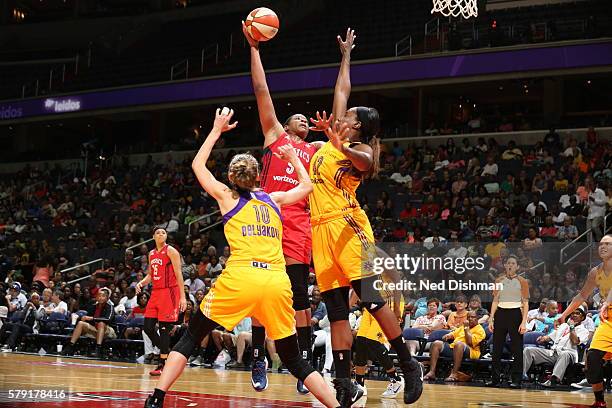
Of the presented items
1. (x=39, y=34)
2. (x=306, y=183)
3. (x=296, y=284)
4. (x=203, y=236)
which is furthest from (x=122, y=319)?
(x=39, y=34)

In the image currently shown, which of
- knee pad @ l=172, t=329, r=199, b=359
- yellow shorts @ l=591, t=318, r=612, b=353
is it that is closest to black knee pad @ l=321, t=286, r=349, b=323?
knee pad @ l=172, t=329, r=199, b=359

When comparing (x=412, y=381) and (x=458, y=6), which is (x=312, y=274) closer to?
(x=458, y=6)

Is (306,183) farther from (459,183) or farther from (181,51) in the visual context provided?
(181,51)

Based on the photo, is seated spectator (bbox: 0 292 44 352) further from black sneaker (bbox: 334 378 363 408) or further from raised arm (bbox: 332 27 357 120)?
black sneaker (bbox: 334 378 363 408)

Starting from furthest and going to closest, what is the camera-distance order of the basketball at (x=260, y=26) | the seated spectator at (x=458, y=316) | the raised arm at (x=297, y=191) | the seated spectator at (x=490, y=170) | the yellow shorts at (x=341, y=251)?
the seated spectator at (x=490, y=170) → the seated spectator at (x=458, y=316) → the basketball at (x=260, y=26) → the yellow shorts at (x=341, y=251) → the raised arm at (x=297, y=191)

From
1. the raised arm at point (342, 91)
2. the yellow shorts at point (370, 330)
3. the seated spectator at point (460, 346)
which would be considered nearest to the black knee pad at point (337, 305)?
the raised arm at point (342, 91)

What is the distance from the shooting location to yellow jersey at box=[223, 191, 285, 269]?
19.0ft

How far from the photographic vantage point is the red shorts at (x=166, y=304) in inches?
484

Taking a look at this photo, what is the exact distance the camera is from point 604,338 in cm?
873

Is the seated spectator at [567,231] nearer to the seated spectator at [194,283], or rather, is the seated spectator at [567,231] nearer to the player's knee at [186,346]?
the seated spectator at [194,283]

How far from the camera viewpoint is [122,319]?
54.2ft

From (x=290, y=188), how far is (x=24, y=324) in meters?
11.8

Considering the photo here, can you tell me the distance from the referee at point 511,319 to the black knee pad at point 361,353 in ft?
13.7

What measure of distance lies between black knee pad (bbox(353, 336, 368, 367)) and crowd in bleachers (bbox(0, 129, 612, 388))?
4829 millimetres
